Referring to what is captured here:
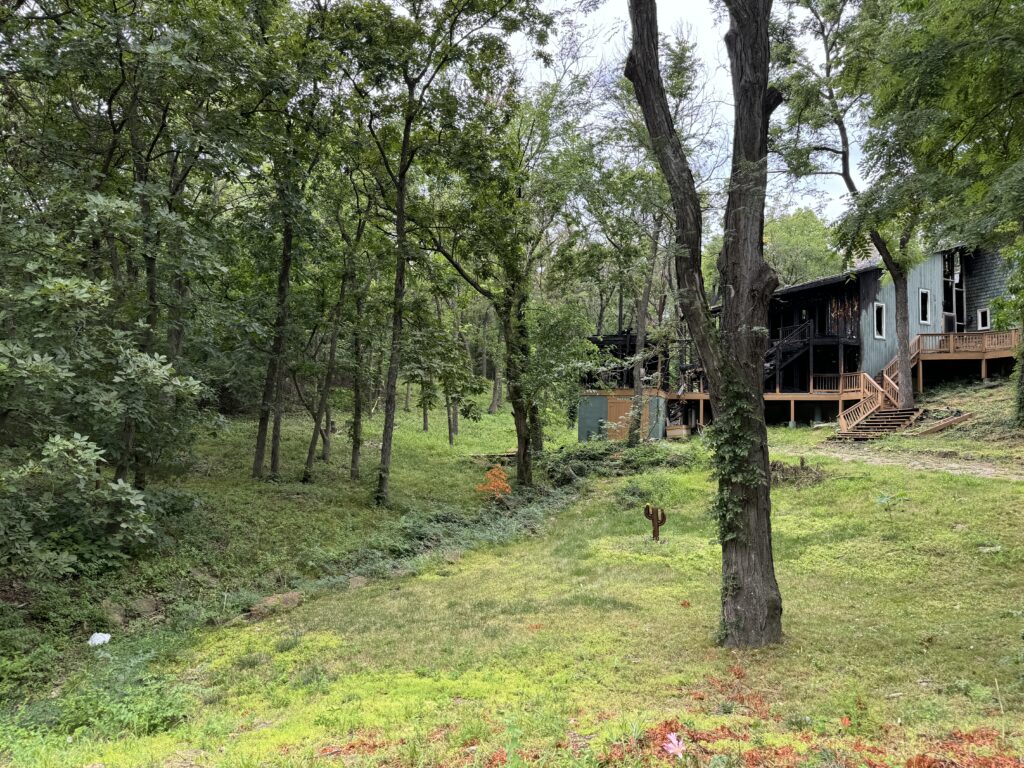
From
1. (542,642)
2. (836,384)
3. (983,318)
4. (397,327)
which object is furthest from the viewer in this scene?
(983,318)

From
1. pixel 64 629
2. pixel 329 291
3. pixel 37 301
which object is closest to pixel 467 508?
pixel 329 291

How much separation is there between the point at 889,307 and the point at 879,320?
0.86 metres

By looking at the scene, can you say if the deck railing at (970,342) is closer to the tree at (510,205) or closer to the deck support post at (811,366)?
the deck support post at (811,366)

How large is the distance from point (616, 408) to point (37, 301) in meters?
23.1

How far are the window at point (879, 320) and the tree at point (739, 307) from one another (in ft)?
73.3

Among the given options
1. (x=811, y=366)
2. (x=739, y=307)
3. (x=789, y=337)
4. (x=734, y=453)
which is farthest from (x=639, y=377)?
(x=734, y=453)

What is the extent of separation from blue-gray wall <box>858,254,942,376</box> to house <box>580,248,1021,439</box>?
42 mm

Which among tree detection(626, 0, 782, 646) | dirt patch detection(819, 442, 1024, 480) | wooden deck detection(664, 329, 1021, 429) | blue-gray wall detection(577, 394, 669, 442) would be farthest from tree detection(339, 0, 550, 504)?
wooden deck detection(664, 329, 1021, 429)

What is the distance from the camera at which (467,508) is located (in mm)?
15148

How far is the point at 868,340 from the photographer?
2427 cm

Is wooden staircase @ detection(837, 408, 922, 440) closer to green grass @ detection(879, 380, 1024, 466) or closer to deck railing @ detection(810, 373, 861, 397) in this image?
green grass @ detection(879, 380, 1024, 466)

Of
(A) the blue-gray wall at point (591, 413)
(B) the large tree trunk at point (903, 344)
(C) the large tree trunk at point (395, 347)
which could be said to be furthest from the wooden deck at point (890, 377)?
(C) the large tree trunk at point (395, 347)

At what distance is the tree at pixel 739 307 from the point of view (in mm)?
5605

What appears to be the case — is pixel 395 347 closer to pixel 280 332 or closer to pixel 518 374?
pixel 280 332
